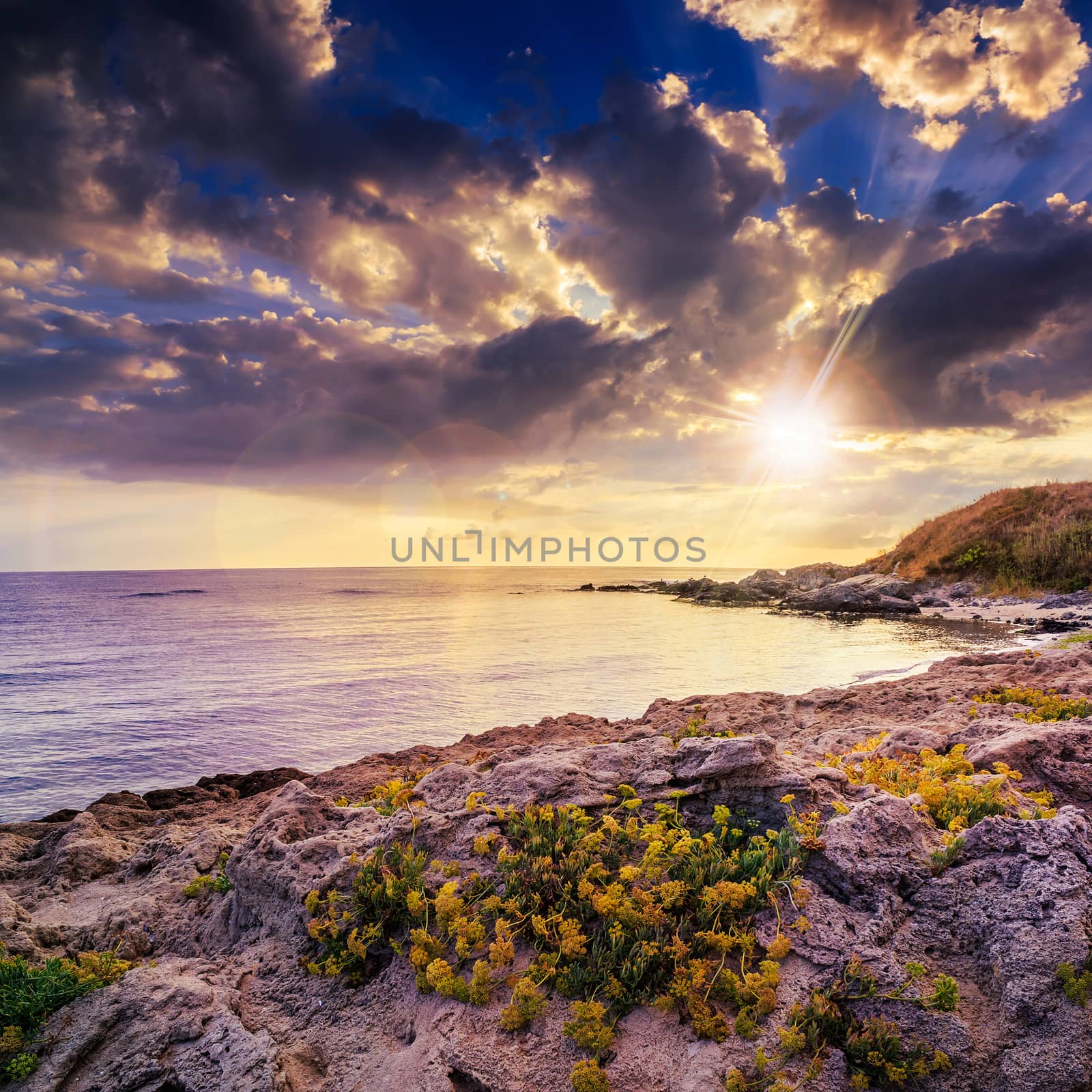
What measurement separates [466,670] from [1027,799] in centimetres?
1539

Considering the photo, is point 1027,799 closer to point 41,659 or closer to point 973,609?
point 41,659

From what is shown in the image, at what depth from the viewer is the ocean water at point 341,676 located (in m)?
10.7

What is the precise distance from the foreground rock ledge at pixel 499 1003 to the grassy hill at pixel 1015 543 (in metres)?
37.8

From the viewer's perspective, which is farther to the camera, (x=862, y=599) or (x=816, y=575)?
(x=816, y=575)

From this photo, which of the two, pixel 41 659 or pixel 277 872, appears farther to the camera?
pixel 41 659

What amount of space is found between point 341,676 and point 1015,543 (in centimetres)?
4254

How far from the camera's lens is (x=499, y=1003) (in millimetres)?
3018

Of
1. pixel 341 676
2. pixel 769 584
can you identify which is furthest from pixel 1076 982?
pixel 769 584

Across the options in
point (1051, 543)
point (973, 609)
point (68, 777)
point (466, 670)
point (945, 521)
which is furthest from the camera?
point (945, 521)

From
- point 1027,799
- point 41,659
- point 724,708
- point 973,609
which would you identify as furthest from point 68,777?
point 973,609

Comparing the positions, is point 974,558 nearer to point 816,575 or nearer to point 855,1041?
point 816,575

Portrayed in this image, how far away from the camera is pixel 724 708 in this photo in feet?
31.5

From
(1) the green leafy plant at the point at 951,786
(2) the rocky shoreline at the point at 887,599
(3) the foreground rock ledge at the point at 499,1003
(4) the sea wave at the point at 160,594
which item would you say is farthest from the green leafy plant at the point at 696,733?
(4) the sea wave at the point at 160,594

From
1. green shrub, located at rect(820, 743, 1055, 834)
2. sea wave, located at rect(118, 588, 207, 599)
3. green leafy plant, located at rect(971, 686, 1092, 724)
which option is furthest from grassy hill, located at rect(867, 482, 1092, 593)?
sea wave, located at rect(118, 588, 207, 599)
